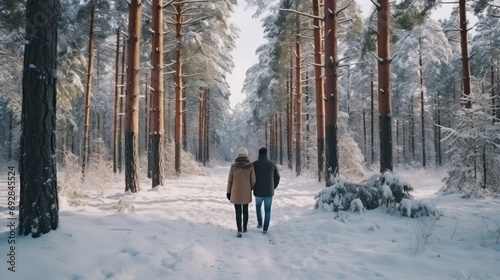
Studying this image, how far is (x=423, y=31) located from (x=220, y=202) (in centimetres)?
2260

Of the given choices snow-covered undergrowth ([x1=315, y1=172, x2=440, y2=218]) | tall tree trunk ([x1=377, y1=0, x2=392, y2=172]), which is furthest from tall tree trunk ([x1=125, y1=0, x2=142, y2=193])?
tall tree trunk ([x1=377, y1=0, x2=392, y2=172])

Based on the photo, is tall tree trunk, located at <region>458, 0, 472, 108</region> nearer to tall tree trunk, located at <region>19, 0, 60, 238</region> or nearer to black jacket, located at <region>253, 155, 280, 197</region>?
black jacket, located at <region>253, 155, 280, 197</region>

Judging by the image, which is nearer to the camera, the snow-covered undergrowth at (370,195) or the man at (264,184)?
the man at (264,184)

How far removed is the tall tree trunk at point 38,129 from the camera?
389 centimetres

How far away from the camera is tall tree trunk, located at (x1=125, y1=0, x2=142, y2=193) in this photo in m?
9.07

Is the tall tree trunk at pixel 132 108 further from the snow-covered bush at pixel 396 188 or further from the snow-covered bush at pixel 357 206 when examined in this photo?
the snow-covered bush at pixel 396 188

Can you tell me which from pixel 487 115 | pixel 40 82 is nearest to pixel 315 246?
pixel 40 82

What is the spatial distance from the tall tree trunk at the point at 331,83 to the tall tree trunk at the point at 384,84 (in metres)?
1.38

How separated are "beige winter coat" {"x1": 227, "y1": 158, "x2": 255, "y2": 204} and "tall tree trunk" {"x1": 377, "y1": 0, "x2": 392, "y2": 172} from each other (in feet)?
13.4

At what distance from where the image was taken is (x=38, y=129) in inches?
154

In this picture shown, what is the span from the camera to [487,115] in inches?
340

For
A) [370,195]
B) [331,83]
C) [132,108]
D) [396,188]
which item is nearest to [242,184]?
[370,195]

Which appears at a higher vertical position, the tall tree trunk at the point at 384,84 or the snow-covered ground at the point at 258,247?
the tall tree trunk at the point at 384,84

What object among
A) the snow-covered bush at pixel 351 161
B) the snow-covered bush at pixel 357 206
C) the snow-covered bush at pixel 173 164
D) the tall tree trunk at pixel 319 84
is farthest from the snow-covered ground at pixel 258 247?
the snow-covered bush at pixel 173 164
